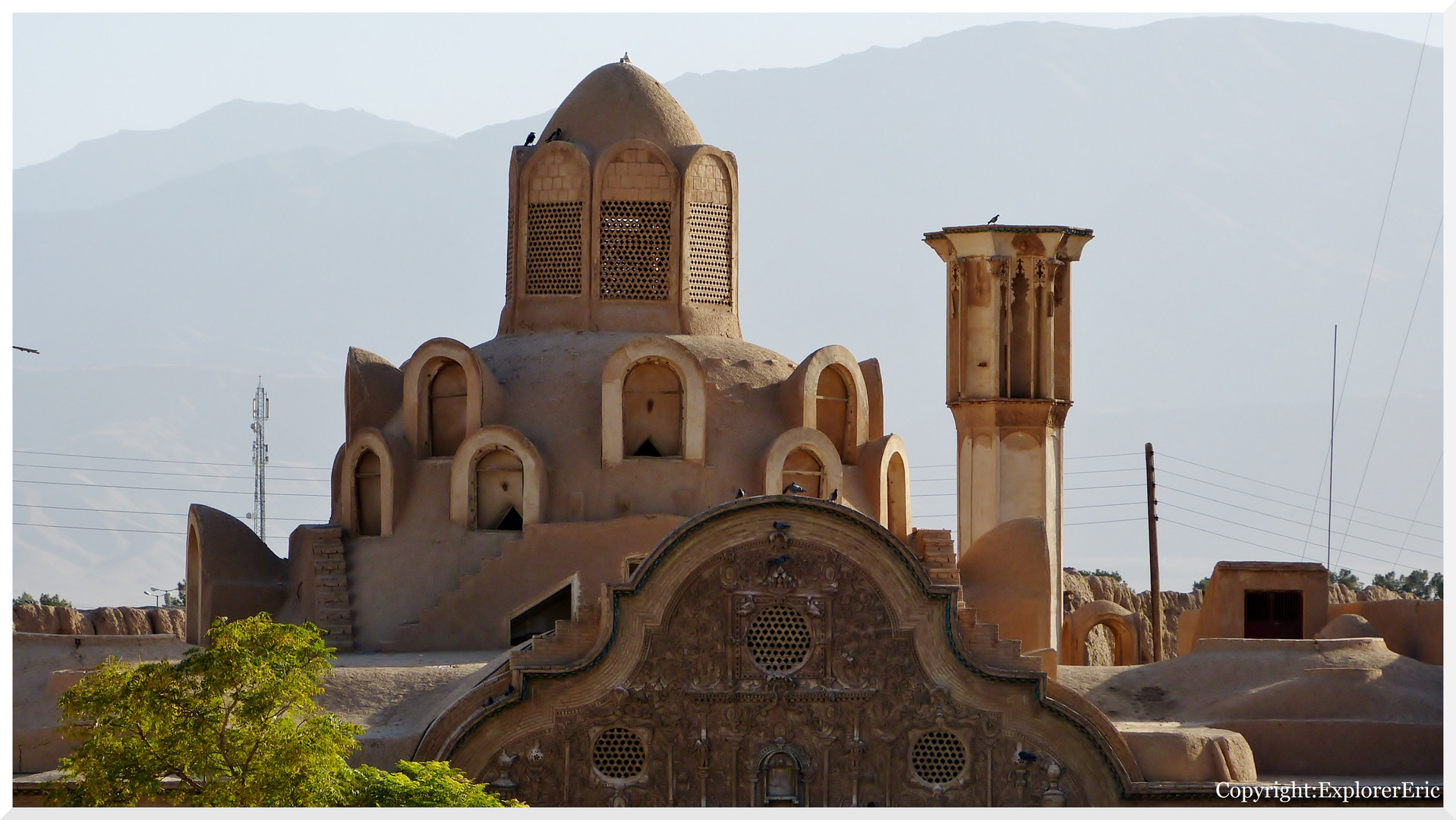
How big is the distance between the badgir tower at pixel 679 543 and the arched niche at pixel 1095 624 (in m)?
2.79

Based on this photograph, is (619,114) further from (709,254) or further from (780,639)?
(780,639)

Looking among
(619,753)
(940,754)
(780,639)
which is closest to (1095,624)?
(940,754)

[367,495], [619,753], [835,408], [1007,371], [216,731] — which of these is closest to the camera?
[216,731]

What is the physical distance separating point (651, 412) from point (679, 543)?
4.73m

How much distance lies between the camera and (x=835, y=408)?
3250cm

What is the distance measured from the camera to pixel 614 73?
1334 inches

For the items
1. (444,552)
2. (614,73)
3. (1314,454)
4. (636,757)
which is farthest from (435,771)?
(1314,454)

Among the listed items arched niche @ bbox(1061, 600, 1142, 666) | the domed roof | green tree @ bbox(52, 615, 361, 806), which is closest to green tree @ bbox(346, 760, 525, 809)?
green tree @ bbox(52, 615, 361, 806)

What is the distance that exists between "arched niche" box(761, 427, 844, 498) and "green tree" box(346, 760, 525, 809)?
27.9 feet

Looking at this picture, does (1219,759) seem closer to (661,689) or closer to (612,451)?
(661,689)

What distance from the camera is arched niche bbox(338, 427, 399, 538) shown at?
31.4 m

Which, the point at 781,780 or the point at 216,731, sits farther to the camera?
the point at 781,780

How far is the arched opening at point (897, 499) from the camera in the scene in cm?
3262

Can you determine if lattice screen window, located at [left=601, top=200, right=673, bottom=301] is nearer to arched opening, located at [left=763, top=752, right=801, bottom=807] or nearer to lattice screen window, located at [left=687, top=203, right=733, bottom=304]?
lattice screen window, located at [left=687, top=203, right=733, bottom=304]
